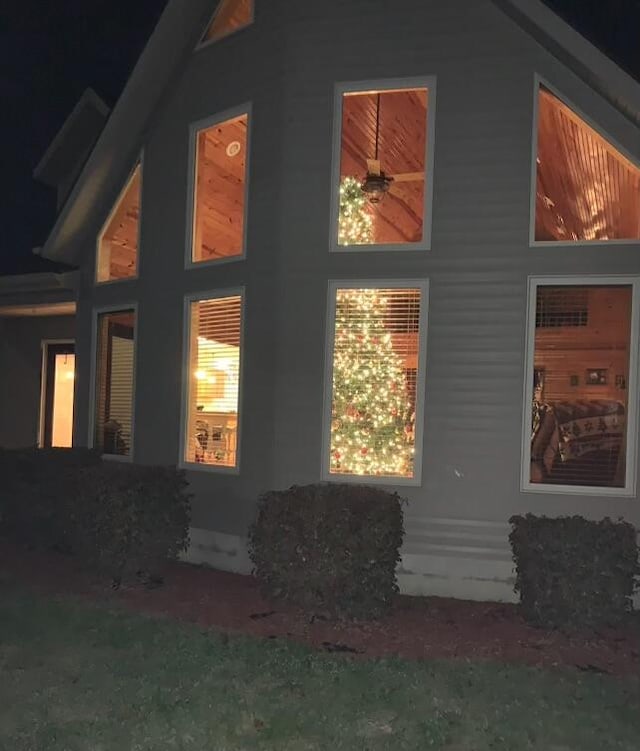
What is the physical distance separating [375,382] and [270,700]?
137 inches

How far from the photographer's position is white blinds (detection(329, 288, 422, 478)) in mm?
6914

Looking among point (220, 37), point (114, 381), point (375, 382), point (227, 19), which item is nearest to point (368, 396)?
point (375, 382)

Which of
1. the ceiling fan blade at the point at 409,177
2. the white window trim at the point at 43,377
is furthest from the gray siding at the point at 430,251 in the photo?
the white window trim at the point at 43,377

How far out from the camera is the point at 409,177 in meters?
7.15

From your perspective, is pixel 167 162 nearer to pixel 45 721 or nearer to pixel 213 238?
pixel 213 238

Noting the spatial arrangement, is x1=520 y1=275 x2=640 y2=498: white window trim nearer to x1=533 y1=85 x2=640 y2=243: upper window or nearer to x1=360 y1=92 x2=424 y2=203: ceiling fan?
x1=533 y1=85 x2=640 y2=243: upper window

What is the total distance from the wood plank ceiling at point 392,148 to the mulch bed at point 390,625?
3.56 meters

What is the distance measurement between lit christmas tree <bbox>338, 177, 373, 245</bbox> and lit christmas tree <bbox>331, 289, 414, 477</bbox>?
58cm

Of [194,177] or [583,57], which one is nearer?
[583,57]

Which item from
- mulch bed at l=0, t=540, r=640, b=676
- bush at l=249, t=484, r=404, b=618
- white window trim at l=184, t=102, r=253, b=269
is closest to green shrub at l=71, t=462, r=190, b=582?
mulch bed at l=0, t=540, r=640, b=676

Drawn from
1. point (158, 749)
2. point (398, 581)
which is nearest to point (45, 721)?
point (158, 749)

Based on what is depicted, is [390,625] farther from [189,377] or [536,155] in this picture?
[536,155]

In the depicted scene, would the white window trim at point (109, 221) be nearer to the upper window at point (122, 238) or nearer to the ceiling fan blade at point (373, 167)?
the upper window at point (122, 238)

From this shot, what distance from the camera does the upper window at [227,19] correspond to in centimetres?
778
